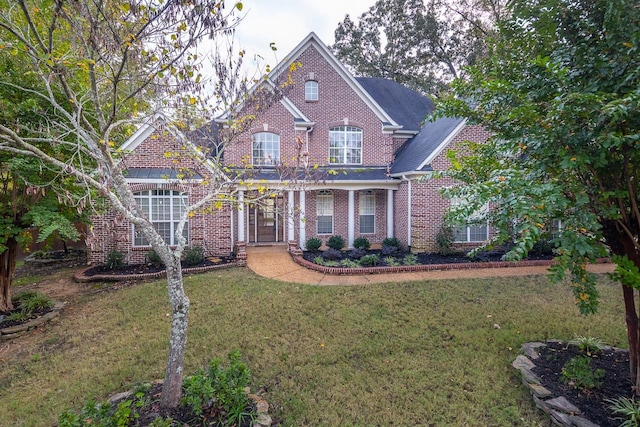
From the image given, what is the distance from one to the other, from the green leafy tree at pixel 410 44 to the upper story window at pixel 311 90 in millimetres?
13337

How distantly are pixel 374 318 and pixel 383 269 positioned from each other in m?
3.39

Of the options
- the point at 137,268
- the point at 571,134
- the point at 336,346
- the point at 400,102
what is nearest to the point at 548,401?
the point at 336,346

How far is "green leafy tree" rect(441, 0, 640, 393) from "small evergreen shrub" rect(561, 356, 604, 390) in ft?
1.30

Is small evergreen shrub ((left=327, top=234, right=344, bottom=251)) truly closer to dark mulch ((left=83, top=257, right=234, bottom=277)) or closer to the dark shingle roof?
dark mulch ((left=83, top=257, right=234, bottom=277))

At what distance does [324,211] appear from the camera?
1357cm

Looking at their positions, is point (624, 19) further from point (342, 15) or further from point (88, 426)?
point (342, 15)

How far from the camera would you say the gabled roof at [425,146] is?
1130cm

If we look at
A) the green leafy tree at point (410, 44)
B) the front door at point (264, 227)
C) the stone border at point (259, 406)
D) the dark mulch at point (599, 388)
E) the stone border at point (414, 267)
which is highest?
the green leafy tree at point (410, 44)

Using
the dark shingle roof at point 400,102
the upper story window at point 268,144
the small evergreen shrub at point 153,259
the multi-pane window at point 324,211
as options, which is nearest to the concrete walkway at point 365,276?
the small evergreen shrub at point 153,259

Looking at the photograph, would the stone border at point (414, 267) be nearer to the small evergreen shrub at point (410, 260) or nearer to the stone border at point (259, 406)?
the small evergreen shrub at point (410, 260)

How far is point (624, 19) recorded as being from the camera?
119 inches

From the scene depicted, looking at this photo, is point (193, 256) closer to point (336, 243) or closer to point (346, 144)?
point (336, 243)

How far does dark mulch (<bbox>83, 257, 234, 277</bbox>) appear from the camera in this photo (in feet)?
32.1

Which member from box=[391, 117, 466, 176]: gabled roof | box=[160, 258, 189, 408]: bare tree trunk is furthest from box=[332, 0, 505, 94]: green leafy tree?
box=[160, 258, 189, 408]: bare tree trunk
